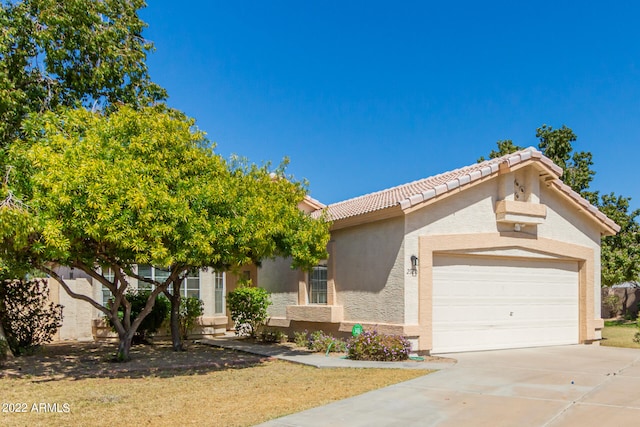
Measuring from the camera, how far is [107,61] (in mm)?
14672

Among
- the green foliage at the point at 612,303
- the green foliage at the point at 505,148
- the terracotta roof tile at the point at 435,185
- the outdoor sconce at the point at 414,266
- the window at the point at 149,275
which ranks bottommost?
the green foliage at the point at 612,303

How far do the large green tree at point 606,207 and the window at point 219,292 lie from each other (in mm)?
14881

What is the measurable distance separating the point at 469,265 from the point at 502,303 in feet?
4.83

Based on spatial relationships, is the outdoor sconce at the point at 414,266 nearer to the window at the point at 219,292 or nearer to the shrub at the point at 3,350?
the window at the point at 219,292

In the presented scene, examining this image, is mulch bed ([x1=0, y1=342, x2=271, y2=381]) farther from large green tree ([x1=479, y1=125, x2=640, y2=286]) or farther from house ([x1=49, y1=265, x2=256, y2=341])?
large green tree ([x1=479, y1=125, x2=640, y2=286])

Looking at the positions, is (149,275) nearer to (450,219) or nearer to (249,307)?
(249,307)

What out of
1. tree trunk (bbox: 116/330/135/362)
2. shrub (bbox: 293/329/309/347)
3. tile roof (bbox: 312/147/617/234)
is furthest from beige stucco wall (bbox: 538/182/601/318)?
tree trunk (bbox: 116/330/135/362)

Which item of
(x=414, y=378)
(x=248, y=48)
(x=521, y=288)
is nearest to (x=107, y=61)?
(x=248, y=48)

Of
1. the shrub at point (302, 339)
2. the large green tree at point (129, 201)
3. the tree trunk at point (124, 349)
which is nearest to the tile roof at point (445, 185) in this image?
the large green tree at point (129, 201)

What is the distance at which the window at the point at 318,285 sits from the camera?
16438mm

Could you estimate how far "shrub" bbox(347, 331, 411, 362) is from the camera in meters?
12.6

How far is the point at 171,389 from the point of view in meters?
9.88

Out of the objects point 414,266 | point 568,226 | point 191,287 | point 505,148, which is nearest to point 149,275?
point 191,287

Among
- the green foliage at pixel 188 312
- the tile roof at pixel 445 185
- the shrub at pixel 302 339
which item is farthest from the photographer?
the green foliage at pixel 188 312
